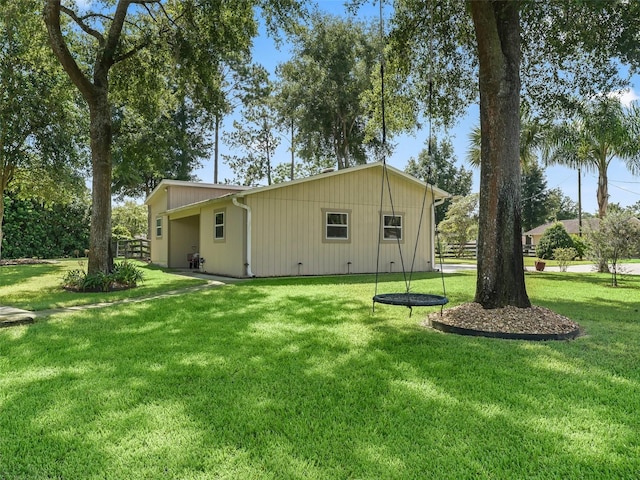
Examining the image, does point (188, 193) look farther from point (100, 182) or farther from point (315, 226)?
point (100, 182)

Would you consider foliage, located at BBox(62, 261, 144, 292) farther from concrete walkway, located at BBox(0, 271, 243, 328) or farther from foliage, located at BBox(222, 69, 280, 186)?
foliage, located at BBox(222, 69, 280, 186)

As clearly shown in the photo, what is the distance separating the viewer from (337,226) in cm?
1276

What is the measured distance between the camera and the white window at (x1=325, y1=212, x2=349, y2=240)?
12602 mm

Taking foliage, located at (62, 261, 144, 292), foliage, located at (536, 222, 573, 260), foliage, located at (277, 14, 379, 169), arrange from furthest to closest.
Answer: foliage, located at (536, 222, 573, 260), foliage, located at (277, 14, 379, 169), foliage, located at (62, 261, 144, 292)

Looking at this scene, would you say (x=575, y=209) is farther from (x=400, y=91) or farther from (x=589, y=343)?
(x=589, y=343)

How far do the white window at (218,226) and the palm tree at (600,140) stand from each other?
31.5 ft

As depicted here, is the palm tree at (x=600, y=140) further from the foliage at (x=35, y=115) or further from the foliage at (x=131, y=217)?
the foliage at (x=131, y=217)

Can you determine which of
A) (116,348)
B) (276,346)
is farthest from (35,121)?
(276,346)

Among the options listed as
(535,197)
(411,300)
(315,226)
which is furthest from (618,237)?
(535,197)

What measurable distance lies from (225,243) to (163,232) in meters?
6.06

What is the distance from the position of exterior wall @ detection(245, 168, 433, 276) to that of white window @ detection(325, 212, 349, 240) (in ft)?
0.47

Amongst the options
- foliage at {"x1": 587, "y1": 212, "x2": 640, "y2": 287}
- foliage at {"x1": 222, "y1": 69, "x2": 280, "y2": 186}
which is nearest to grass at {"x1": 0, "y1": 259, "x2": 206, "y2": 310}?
foliage at {"x1": 587, "y1": 212, "x2": 640, "y2": 287}

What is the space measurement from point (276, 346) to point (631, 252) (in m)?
10.6

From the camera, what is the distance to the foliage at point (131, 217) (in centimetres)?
2975
